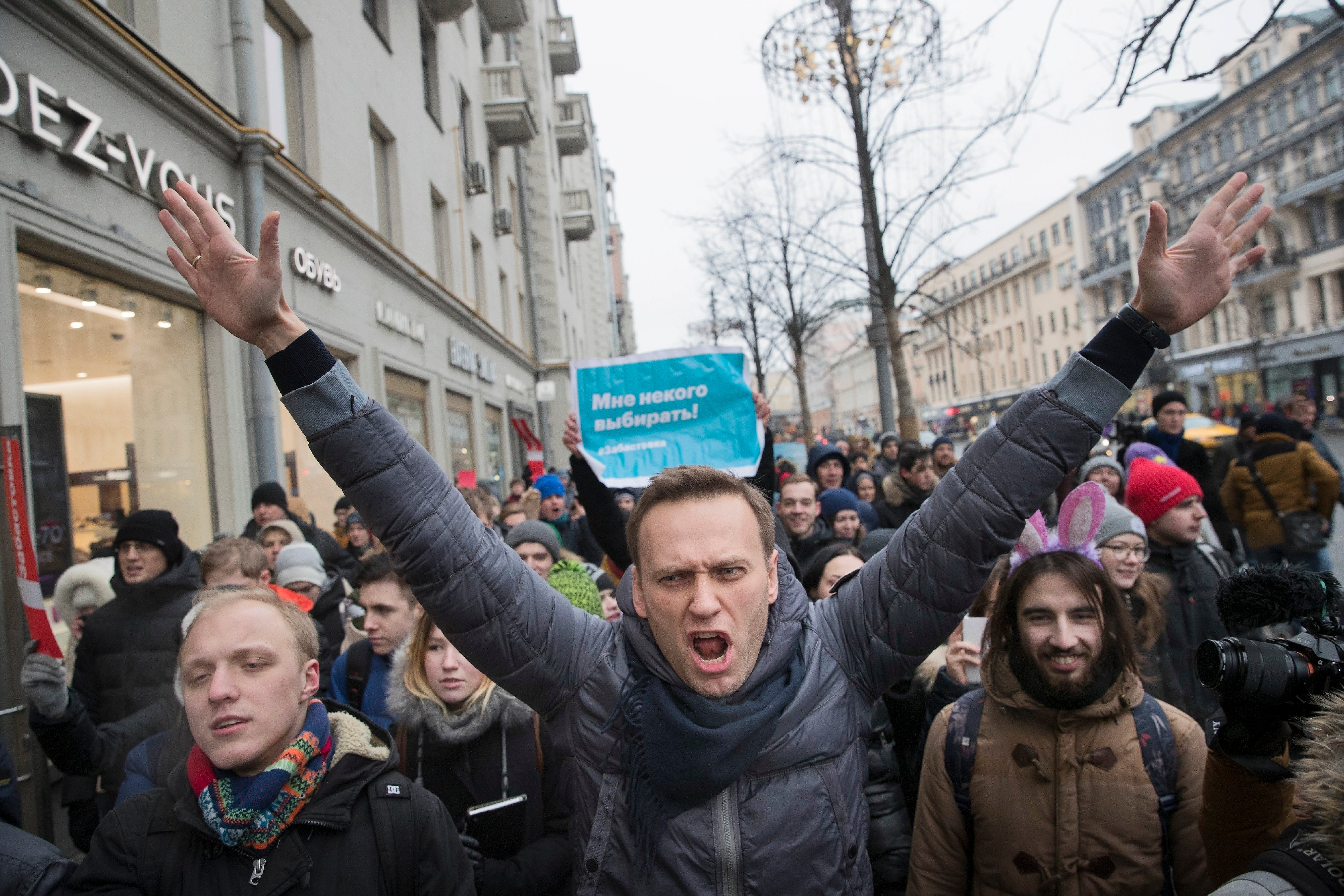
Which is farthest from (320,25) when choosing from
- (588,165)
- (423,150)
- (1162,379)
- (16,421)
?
(1162,379)

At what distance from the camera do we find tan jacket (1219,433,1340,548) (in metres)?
6.08

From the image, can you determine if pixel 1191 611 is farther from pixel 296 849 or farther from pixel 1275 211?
pixel 1275 211

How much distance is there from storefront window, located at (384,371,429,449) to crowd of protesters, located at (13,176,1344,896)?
29.6 ft

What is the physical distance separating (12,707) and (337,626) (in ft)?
5.44

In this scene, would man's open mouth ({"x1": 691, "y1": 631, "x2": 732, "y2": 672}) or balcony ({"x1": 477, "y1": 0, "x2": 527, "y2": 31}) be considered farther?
balcony ({"x1": 477, "y1": 0, "x2": 527, "y2": 31})

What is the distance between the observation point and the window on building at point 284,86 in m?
8.82

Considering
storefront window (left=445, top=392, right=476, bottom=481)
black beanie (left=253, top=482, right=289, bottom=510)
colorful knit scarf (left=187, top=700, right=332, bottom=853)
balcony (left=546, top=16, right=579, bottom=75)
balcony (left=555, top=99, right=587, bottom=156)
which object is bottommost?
colorful knit scarf (left=187, top=700, right=332, bottom=853)

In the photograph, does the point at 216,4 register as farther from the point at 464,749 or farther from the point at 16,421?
the point at 464,749

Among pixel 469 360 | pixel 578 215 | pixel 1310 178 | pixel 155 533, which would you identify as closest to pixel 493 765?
pixel 155 533

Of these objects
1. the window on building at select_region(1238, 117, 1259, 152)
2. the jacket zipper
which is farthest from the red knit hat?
the window on building at select_region(1238, 117, 1259, 152)

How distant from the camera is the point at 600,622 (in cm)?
186

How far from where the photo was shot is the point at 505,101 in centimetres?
1934

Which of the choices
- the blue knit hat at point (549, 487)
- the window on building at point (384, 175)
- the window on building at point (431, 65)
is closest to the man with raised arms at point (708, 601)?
the blue knit hat at point (549, 487)

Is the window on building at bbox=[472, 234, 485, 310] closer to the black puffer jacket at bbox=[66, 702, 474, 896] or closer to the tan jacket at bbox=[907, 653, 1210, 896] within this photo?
the black puffer jacket at bbox=[66, 702, 474, 896]
